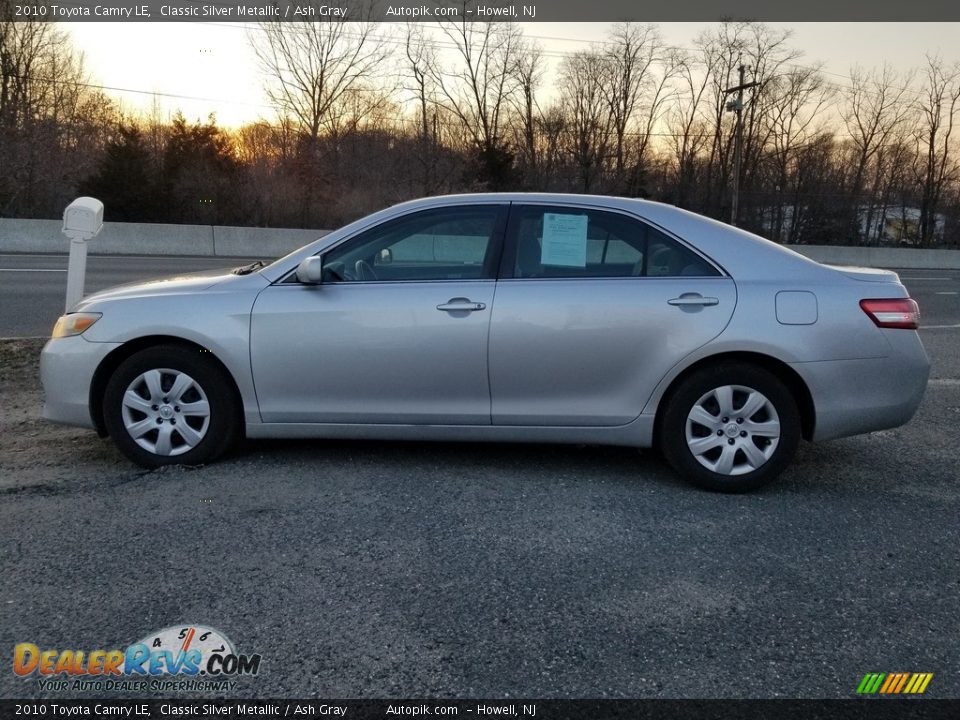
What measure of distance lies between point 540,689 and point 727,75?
4867cm

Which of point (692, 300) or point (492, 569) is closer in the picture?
point (492, 569)

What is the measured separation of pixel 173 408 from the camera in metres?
4.36

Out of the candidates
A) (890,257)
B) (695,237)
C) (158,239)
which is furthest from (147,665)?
(890,257)

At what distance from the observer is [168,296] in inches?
174

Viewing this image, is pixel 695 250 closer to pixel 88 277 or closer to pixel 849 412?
pixel 849 412

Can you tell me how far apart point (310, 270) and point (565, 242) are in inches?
56.6

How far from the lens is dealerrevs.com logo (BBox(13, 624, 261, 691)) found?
2.42 metres

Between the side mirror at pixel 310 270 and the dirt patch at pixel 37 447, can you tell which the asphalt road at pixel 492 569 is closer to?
the dirt patch at pixel 37 447

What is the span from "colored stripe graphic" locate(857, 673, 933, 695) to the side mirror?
10.4 ft

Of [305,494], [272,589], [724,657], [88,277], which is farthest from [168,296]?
[88,277]

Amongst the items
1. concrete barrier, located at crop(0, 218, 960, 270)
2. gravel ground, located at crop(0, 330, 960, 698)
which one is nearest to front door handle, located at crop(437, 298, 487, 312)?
gravel ground, located at crop(0, 330, 960, 698)

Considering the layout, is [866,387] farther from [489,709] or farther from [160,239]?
[160,239]

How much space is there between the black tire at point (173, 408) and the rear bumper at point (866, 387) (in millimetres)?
3175

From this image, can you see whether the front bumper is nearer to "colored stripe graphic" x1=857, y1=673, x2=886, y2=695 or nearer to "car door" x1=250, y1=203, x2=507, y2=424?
"car door" x1=250, y1=203, x2=507, y2=424
